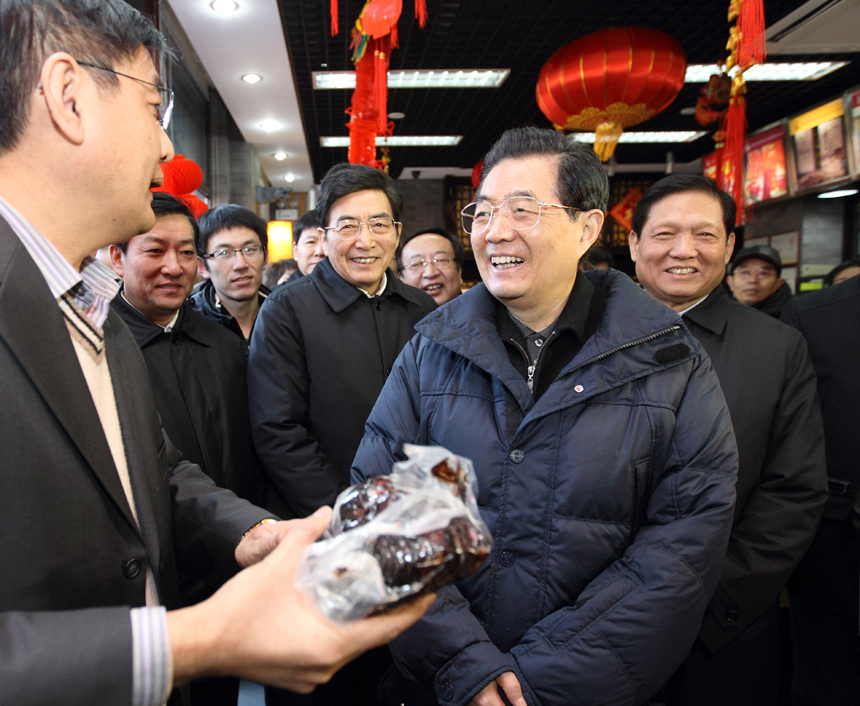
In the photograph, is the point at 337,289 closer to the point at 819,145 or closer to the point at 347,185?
the point at 347,185

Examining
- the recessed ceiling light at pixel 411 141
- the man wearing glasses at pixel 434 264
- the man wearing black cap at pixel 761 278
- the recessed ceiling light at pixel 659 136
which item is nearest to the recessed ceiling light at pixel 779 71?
the recessed ceiling light at pixel 659 136

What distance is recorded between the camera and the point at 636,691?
1.22m

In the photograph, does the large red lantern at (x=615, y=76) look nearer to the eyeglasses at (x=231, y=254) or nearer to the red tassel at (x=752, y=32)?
the red tassel at (x=752, y=32)

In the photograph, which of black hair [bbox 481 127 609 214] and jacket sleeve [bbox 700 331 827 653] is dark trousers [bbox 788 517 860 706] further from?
black hair [bbox 481 127 609 214]

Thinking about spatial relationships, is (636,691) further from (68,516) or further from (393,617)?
(68,516)

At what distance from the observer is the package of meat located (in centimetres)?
66

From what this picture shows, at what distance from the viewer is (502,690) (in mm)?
1213

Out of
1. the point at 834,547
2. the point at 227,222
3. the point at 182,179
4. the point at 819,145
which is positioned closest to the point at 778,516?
the point at 834,547

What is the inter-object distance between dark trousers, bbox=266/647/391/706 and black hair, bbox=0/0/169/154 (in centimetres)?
196

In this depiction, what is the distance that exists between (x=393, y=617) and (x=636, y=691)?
0.83 m

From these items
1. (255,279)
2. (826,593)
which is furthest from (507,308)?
(255,279)

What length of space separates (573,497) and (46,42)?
1323 mm

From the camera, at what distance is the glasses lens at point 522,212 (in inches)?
61.9

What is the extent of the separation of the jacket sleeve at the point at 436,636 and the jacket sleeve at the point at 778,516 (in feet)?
2.69
